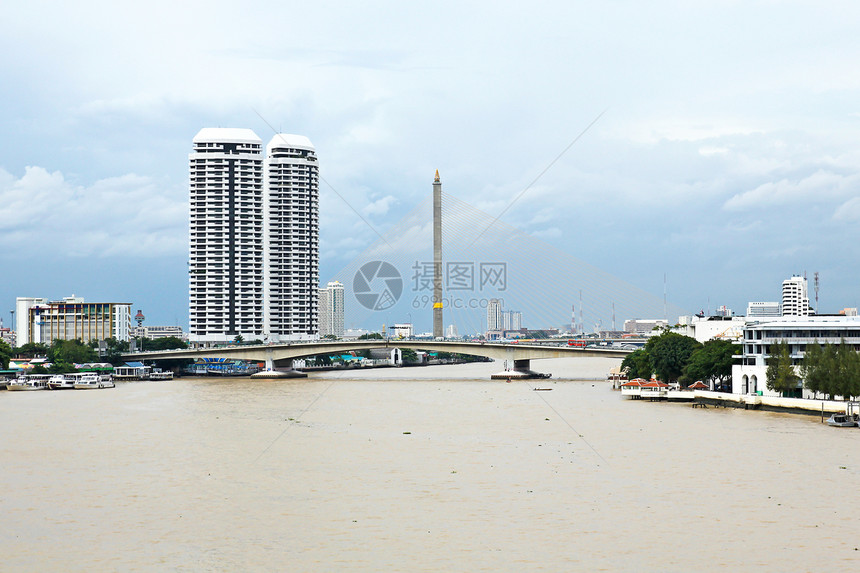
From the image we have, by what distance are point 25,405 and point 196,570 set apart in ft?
125

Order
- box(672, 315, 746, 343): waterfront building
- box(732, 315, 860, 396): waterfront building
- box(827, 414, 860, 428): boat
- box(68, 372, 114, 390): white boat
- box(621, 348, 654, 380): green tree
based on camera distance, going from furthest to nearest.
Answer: box(68, 372, 114, 390): white boat, box(672, 315, 746, 343): waterfront building, box(621, 348, 654, 380): green tree, box(732, 315, 860, 396): waterfront building, box(827, 414, 860, 428): boat

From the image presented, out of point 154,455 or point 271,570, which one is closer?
point 271,570

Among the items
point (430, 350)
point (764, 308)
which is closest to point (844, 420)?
point (430, 350)

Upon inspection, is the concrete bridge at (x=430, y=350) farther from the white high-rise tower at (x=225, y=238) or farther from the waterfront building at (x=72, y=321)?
the waterfront building at (x=72, y=321)

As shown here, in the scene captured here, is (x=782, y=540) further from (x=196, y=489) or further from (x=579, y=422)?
(x=579, y=422)

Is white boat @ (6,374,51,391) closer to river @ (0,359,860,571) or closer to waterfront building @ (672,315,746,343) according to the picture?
river @ (0,359,860,571)

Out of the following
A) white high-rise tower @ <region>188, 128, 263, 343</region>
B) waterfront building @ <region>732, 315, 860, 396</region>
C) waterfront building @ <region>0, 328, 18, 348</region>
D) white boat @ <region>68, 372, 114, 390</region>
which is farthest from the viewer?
waterfront building @ <region>0, 328, 18, 348</region>

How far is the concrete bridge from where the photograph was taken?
247 ft

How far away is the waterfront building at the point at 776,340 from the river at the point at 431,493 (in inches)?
281

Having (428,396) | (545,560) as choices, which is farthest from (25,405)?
(545,560)

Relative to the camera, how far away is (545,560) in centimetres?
1526

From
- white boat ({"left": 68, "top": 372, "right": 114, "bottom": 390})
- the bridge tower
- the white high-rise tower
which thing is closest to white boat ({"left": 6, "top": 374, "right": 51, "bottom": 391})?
white boat ({"left": 68, "top": 372, "right": 114, "bottom": 390})

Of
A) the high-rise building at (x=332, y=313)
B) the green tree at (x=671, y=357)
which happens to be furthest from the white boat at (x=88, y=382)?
the high-rise building at (x=332, y=313)

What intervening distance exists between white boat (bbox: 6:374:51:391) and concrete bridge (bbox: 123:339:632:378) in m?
15.8
